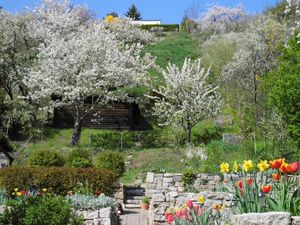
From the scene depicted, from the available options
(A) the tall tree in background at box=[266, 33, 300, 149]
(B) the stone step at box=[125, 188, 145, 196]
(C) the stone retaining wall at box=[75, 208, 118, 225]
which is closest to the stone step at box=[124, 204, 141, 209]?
(B) the stone step at box=[125, 188, 145, 196]

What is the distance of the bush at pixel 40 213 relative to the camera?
1074cm

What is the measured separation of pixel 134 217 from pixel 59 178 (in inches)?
108

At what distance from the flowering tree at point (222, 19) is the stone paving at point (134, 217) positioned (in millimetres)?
42824

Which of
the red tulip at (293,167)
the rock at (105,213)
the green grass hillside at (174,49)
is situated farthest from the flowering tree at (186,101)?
the red tulip at (293,167)

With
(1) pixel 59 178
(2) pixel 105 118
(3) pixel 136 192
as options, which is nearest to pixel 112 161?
(3) pixel 136 192

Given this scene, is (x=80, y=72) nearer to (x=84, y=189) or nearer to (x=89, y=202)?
(x=84, y=189)

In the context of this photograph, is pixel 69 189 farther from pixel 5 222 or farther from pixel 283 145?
pixel 283 145

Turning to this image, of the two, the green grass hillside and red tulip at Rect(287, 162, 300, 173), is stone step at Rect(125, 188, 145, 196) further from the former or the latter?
the green grass hillside

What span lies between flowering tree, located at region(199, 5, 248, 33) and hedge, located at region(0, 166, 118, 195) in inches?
1689

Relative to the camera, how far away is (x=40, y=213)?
35.4 feet

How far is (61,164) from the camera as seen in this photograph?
2006cm

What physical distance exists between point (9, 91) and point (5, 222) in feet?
66.3

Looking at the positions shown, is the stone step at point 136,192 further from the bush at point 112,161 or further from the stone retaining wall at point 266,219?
the stone retaining wall at point 266,219

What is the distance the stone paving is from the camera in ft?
48.5
